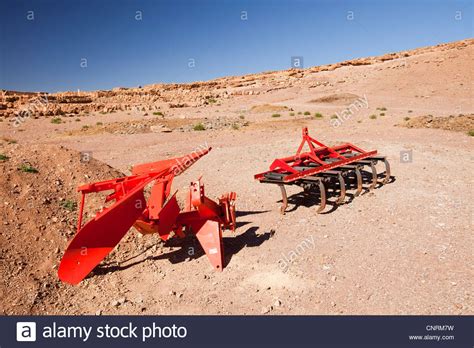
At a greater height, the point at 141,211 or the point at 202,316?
the point at 141,211

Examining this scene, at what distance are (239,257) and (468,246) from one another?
377 centimetres

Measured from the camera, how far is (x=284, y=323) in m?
4.63

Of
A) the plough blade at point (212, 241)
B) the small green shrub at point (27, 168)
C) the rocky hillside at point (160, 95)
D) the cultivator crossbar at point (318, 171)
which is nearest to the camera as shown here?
the plough blade at point (212, 241)

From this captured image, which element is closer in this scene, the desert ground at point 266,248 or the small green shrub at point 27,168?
the desert ground at point 266,248

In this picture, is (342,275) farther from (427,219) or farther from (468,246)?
(427,219)

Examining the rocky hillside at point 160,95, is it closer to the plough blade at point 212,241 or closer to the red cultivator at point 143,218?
the red cultivator at point 143,218

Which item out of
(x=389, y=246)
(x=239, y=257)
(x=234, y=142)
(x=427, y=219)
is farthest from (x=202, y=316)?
(x=234, y=142)

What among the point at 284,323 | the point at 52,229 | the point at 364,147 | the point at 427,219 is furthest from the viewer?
the point at 364,147

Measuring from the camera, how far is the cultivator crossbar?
8.10 m

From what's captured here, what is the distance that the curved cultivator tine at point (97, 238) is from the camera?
5625 millimetres

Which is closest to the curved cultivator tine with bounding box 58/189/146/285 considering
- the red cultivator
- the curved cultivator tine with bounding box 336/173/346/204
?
the red cultivator
